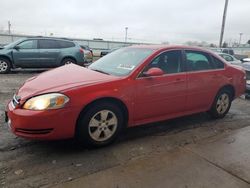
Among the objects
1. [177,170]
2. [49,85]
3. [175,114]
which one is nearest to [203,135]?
[175,114]

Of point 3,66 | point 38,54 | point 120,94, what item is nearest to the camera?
point 120,94

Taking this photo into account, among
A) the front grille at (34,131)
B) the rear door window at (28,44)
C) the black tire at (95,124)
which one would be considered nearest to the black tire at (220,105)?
the black tire at (95,124)

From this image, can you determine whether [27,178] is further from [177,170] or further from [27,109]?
[177,170]

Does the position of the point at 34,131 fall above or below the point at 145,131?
above

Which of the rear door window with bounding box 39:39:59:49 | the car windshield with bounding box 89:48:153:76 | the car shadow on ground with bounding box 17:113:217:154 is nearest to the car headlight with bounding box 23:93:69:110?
the car shadow on ground with bounding box 17:113:217:154

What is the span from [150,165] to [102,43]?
1279 inches

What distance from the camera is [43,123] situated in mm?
3389

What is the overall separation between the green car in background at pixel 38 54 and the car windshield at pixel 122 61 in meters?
7.52

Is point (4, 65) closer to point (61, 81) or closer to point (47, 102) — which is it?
point (61, 81)

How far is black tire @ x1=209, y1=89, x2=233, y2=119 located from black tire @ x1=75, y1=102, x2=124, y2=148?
7.44 feet

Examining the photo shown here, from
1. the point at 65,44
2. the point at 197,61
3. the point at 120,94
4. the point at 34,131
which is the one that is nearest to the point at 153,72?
the point at 120,94

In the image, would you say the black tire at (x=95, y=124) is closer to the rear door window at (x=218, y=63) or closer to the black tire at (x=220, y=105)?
the black tire at (x=220, y=105)

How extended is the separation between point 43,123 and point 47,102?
26 centimetres

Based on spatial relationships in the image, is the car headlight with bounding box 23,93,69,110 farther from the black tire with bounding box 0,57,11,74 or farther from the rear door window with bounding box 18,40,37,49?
the rear door window with bounding box 18,40,37,49
